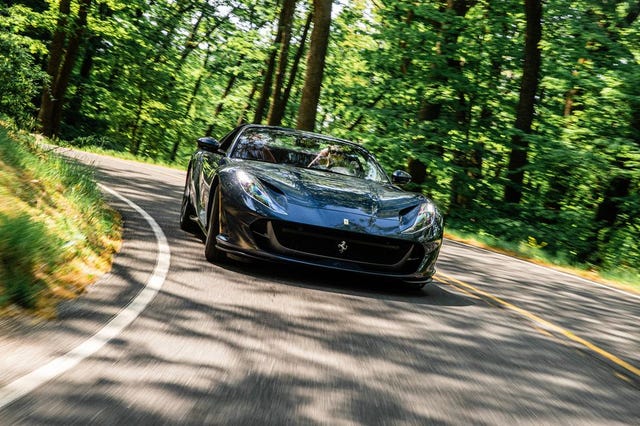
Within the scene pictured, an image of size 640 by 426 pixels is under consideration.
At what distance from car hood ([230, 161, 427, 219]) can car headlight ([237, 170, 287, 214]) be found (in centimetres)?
8

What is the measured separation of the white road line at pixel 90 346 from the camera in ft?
9.93

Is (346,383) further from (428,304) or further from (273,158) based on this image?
(273,158)

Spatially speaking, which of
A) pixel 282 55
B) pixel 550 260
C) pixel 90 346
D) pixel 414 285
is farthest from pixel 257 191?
pixel 282 55

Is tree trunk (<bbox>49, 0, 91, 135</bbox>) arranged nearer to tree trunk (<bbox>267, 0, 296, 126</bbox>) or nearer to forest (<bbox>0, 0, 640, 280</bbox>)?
forest (<bbox>0, 0, 640, 280</bbox>)

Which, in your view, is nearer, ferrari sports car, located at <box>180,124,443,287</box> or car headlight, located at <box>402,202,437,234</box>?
ferrari sports car, located at <box>180,124,443,287</box>

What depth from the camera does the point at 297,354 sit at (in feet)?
13.6

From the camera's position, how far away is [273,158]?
729 centimetres

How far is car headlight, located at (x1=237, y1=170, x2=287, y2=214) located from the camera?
5914mm

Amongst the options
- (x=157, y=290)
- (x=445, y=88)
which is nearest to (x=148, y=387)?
(x=157, y=290)

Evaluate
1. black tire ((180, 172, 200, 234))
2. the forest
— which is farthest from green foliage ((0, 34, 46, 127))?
black tire ((180, 172, 200, 234))

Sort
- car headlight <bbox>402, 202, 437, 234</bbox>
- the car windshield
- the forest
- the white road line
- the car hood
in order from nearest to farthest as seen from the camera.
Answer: the white road line, the car hood, car headlight <bbox>402, 202, 437, 234</bbox>, the car windshield, the forest

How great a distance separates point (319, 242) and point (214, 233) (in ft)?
3.60

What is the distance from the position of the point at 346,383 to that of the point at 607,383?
1.87 meters

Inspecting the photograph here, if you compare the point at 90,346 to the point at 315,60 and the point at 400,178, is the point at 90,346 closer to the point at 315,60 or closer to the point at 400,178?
the point at 400,178
